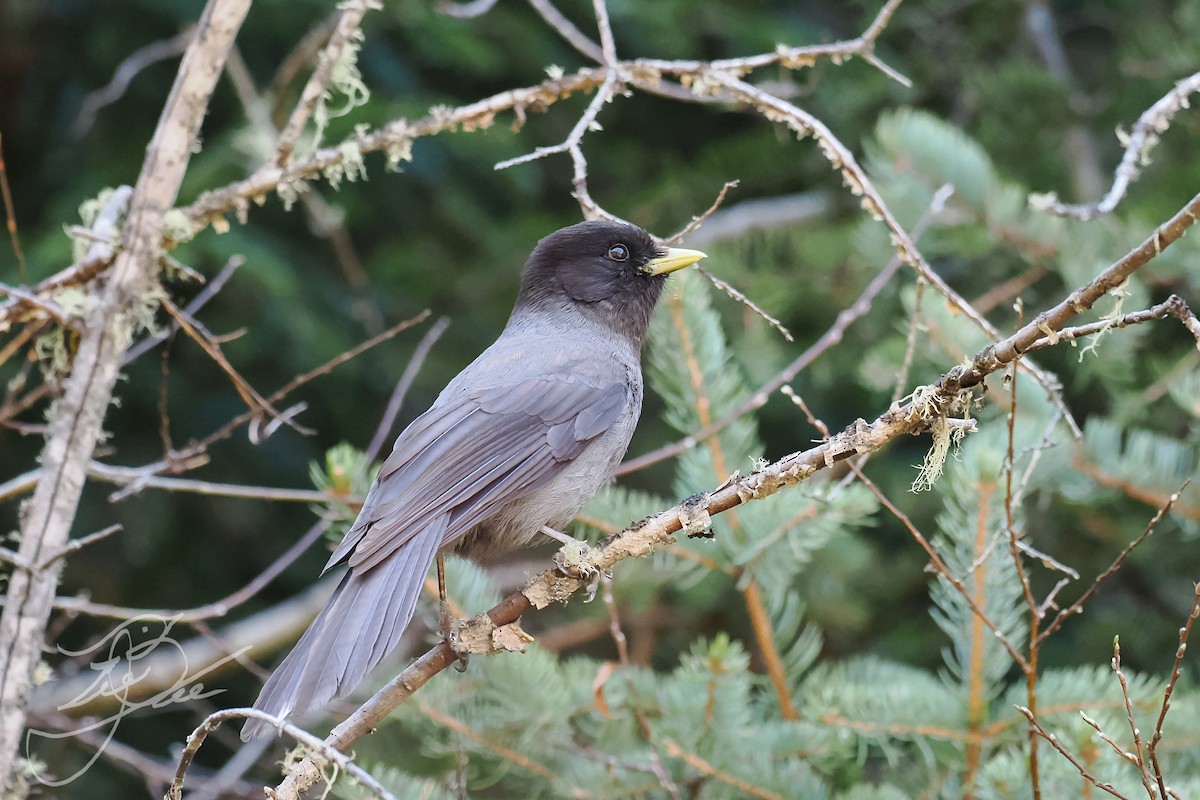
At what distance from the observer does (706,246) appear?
4.95 metres

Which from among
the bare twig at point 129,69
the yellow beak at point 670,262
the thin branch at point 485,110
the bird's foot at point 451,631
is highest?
the bare twig at point 129,69

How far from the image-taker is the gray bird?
8.04 feet

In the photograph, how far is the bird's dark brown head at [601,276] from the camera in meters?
3.81

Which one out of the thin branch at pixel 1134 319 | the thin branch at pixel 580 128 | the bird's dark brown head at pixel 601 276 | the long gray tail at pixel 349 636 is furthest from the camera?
the bird's dark brown head at pixel 601 276

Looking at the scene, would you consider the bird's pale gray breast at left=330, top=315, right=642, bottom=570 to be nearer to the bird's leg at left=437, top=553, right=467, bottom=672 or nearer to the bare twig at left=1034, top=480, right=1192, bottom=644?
the bird's leg at left=437, top=553, right=467, bottom=672

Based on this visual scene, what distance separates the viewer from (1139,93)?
470cm

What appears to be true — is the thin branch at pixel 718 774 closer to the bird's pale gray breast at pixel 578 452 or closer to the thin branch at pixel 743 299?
the bird's pale gray breast at pixel 578 452

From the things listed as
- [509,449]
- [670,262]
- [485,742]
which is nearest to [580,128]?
[509,449]

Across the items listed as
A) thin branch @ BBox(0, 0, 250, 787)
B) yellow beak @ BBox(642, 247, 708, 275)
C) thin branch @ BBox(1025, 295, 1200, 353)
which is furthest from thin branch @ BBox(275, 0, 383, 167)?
thin branch @ BBox(1025, 295, 1200, 353)

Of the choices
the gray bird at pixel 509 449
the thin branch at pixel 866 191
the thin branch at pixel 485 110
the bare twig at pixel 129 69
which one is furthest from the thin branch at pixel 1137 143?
the bare twig at pixel 129 69

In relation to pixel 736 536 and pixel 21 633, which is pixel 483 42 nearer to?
pixel 736 536

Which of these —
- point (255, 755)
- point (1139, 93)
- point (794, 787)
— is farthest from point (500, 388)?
point (1139, 93)

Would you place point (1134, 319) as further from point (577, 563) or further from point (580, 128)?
point (580, 128)

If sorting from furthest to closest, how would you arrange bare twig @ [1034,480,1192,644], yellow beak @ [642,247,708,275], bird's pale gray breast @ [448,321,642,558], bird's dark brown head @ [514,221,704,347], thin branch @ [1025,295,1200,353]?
bird's dark brown head @ [514,221,704,347] → yellow beak @ [642,247,708,275] → bird's pale gray breast @ [448,321,642,558] → bare twig @ [1034,480,1192,644] → thin branch @ [1025,295,1200,353]
